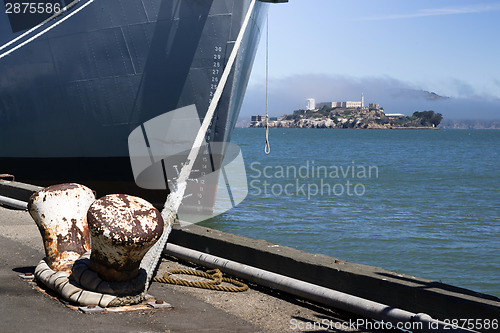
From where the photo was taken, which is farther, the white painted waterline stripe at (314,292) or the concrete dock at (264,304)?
the concrete dock at (264,304)

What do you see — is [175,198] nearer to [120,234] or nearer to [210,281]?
[210,281]

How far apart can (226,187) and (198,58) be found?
17.6 m

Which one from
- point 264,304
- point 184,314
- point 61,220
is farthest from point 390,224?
point 184,314

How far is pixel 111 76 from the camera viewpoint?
1592cm

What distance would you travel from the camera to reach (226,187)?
1291 inches

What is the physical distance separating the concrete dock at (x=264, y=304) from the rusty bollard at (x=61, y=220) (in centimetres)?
50

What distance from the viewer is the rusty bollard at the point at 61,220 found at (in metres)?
6.91

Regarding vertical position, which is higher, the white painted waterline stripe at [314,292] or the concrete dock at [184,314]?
the white painted waterline stripe at [314,292]

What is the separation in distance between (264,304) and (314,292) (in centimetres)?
57

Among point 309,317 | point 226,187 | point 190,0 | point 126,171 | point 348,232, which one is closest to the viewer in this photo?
point 309,317

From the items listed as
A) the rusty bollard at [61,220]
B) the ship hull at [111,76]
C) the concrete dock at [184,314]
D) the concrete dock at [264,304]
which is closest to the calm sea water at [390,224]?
the ship hull at [111,76]

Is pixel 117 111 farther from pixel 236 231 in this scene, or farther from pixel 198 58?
pixel 236 231

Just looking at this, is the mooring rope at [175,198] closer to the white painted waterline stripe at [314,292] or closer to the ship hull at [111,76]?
the ship hull at [111,76]

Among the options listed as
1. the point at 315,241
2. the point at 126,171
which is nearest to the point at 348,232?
the point at 315,241
